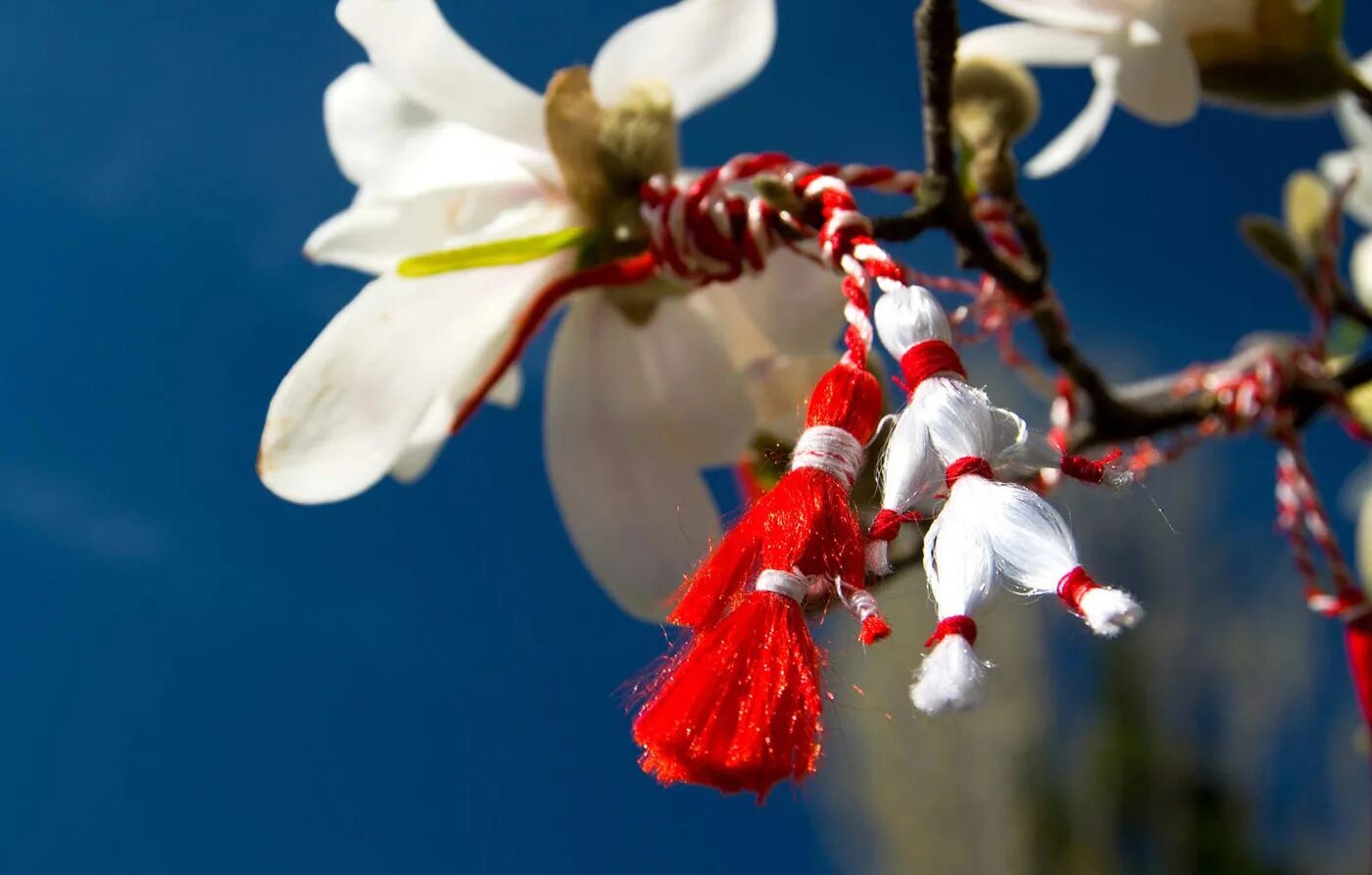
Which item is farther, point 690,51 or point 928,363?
point 690,51

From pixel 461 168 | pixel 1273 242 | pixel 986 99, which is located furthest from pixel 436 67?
pixel 1273 242

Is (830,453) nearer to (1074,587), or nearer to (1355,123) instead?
(1074,587)

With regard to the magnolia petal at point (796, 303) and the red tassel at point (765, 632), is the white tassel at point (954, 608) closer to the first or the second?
the red tassel at point (765, 632)

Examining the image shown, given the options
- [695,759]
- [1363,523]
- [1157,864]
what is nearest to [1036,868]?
[1157,864]

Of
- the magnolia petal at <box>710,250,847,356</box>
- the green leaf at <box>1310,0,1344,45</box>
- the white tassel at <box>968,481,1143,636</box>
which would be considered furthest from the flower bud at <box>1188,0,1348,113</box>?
the white tassel at <box>968,481,1143,636</box>

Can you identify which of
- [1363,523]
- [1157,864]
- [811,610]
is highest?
[811,610]

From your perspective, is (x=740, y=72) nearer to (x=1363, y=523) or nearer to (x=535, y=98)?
(x=535, y=98)

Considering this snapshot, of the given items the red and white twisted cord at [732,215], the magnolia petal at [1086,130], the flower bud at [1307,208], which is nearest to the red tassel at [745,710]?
the red and white twisted cord at [732,215]
